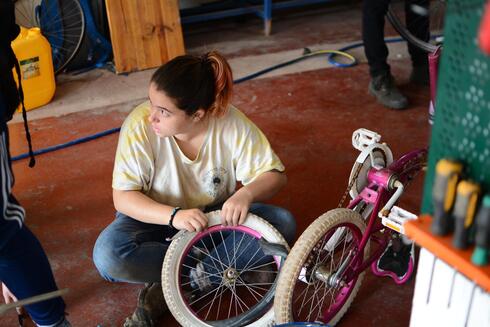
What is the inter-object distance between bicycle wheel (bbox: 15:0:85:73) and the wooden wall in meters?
0.23

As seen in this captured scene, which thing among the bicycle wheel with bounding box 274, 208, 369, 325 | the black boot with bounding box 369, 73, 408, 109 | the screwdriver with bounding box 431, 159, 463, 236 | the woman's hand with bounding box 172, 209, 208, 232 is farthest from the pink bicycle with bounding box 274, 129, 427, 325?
the black boot with bounding box 369, 73, 408, 109

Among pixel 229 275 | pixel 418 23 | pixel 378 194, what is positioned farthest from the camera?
pixel 418 23

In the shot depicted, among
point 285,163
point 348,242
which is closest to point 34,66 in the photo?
point 285,163

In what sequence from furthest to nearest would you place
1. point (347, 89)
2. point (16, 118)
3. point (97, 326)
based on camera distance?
point (347, 89), point (16, 118), point (97, 326)

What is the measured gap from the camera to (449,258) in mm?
868

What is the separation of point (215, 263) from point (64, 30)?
2.17 m

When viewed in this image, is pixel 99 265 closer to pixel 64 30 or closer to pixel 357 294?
pixel 357 294

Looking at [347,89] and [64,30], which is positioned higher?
[64,30]

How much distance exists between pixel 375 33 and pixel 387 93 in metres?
0.30

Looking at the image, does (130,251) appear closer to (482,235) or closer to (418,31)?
(482,235)

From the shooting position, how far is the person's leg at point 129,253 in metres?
1.57

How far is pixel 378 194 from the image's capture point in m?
1.55

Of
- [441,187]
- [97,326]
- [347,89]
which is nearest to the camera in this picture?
[441,187]

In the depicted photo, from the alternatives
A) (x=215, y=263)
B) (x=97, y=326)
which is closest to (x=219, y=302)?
(x=215, y=263)
